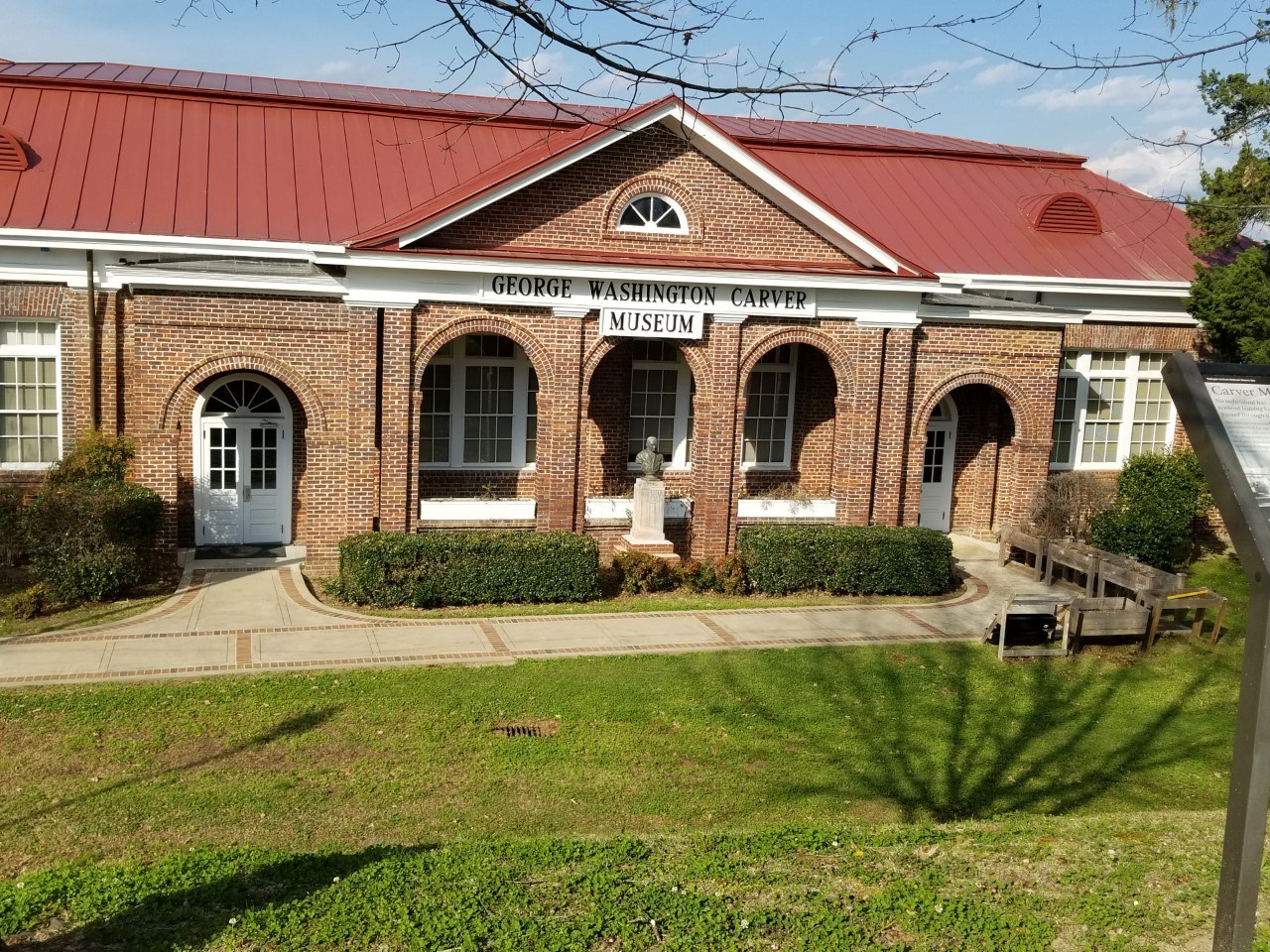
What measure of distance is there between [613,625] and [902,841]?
711 centimetres

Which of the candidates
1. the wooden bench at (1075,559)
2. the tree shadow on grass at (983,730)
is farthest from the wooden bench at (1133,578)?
the tree shadow on grass at (983,730)

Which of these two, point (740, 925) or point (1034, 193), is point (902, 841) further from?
point (1034, 193)

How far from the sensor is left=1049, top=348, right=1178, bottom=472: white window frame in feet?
67.5

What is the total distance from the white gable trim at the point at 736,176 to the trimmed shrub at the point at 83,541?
5.04 m

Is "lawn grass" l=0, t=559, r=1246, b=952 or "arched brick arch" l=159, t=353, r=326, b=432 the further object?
"arched brick arch" l=159, t=353, r=326, b=432

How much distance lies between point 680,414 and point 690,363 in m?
2.29

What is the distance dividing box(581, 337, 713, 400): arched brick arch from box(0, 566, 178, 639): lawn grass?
627 cm

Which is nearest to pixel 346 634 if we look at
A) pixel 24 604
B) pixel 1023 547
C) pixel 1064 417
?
pixel 24 604

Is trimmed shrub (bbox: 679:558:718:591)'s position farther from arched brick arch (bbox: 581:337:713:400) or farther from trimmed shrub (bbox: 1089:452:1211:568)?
trimmed shrub (bbox: 1089:452:1211:568)

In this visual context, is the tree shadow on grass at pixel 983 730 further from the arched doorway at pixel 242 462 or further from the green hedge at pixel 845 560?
the arched doorway at pixel 242 462

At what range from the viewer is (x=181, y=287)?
14891 millimetres

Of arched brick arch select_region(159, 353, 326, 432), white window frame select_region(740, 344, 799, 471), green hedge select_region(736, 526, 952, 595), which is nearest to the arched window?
white window frame select_region(740, 344, 799, 471)

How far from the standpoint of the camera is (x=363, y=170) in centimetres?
1884

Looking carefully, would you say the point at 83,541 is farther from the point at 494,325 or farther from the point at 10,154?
the point at 10,154
